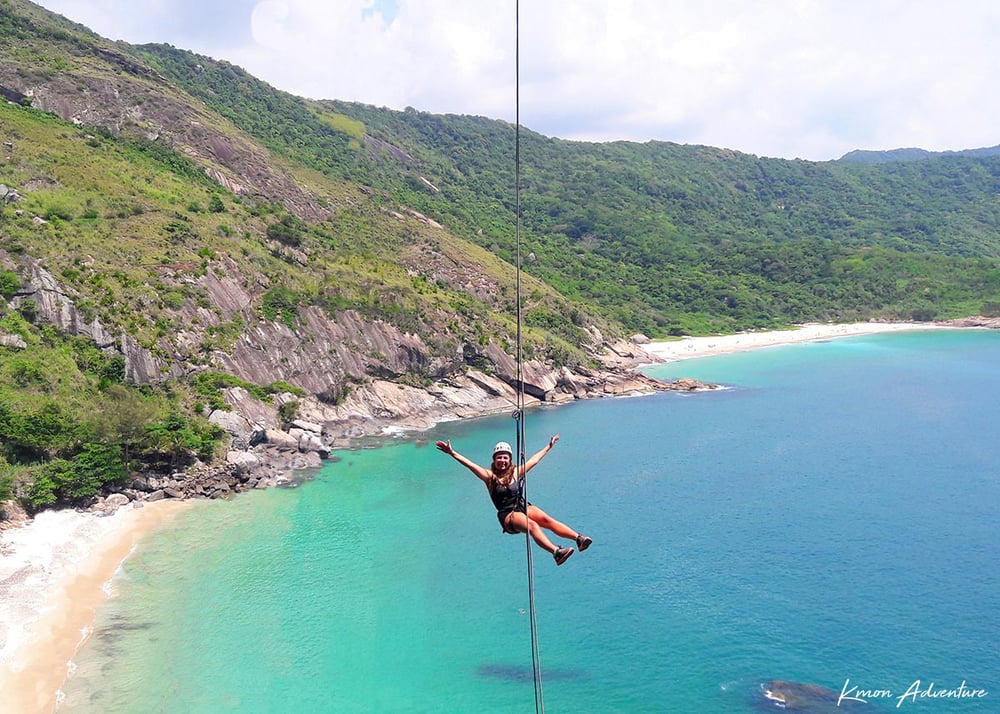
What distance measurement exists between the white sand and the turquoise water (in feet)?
162

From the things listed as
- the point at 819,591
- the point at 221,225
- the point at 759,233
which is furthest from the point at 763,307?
the point at 819,591

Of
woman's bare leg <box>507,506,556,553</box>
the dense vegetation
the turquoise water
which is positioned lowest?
the turquoise water

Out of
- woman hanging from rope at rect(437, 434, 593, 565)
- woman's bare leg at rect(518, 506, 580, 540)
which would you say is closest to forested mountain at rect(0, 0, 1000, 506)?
woman hanging from rope at rect(437, 434, 593, 565)

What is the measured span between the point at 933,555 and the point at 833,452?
1989cm

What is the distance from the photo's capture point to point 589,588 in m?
32.4

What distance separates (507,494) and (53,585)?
27.6 metres

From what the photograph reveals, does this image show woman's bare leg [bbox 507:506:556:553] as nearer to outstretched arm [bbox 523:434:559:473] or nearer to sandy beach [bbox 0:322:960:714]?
outstretched arm [bbox 523:434:559:473]

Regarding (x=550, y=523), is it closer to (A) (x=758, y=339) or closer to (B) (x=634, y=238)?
(A) (x=758, y=339)

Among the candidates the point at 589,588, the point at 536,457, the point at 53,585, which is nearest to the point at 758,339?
the point at 589,588

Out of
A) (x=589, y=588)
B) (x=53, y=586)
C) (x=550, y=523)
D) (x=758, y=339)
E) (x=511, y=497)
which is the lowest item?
(x=589, y=588)

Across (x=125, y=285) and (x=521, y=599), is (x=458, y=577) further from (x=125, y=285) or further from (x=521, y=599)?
(x=125, y=285)

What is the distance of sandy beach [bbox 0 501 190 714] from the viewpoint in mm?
24453

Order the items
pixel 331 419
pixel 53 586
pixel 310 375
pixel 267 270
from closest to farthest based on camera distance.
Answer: pixel 53 586, pixel 331 419, pixel 310 375, pixel 267 270

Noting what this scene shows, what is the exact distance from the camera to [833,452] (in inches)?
2121
